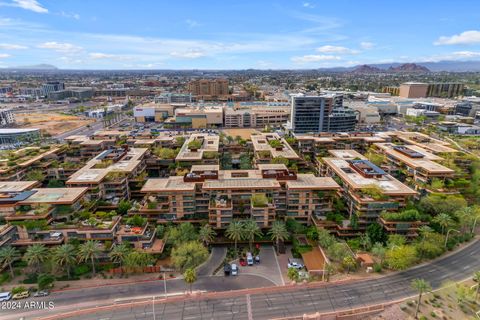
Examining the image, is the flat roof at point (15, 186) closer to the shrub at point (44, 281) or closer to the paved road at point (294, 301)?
the shrub at point (44, 281)

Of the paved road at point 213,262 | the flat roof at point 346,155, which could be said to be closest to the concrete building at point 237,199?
the paved road at point 213,262

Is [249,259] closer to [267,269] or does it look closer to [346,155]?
[267,269]

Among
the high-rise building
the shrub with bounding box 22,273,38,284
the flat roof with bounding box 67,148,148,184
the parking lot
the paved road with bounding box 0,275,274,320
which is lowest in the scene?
the paved road with bounding box 0,275,274,320

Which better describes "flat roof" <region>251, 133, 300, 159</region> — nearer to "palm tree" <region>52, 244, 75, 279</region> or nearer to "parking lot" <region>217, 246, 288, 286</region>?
"parking lot" <region>217, 246, 288, 286</region>

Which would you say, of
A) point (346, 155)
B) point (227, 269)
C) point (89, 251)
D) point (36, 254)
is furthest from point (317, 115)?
point (36, 254)

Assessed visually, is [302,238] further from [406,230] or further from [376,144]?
[376,144]

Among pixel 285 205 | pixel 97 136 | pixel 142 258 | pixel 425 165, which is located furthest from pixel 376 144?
pixel 97 136

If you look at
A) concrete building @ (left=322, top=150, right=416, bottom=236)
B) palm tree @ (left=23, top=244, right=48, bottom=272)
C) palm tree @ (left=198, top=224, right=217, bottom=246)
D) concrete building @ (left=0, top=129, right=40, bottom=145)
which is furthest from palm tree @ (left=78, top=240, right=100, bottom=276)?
concrete building @ (left=0, top=129, right=40, bottom=145)
